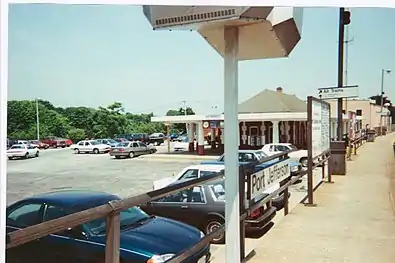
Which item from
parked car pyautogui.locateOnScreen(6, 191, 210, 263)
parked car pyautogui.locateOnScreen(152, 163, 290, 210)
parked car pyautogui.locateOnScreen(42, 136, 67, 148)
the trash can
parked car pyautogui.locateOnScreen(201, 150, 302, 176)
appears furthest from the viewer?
the trash can

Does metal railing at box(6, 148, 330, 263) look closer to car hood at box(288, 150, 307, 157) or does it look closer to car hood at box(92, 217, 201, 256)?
car hood at box(92, 217, 201, 256)

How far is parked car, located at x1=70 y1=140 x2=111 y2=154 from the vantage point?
5.28ft

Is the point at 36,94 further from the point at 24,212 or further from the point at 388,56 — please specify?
the point at 388,56

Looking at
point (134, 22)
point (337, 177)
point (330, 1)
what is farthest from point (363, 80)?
point (337, 177)

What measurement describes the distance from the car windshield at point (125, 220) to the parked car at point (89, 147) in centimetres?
24

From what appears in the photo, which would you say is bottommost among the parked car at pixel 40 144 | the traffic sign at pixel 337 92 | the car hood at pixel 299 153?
the car hood at pixel 299 153

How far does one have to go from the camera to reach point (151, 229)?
1860 mm

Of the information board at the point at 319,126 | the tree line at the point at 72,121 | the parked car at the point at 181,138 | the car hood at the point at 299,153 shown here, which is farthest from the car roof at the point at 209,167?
the information board at the point at 319,126

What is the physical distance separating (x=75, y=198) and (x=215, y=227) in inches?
33.6

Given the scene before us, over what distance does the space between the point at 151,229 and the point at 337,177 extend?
403cm

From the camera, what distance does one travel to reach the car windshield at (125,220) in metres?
1.50

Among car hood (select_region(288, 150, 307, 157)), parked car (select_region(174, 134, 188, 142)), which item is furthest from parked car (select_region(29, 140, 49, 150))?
car hood (select_region(288, 150, 307, 157))

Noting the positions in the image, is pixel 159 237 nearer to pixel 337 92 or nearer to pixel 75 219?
pixel 75 219

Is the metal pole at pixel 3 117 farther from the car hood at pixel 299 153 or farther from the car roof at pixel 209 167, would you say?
the car hood at pixel 299 153
